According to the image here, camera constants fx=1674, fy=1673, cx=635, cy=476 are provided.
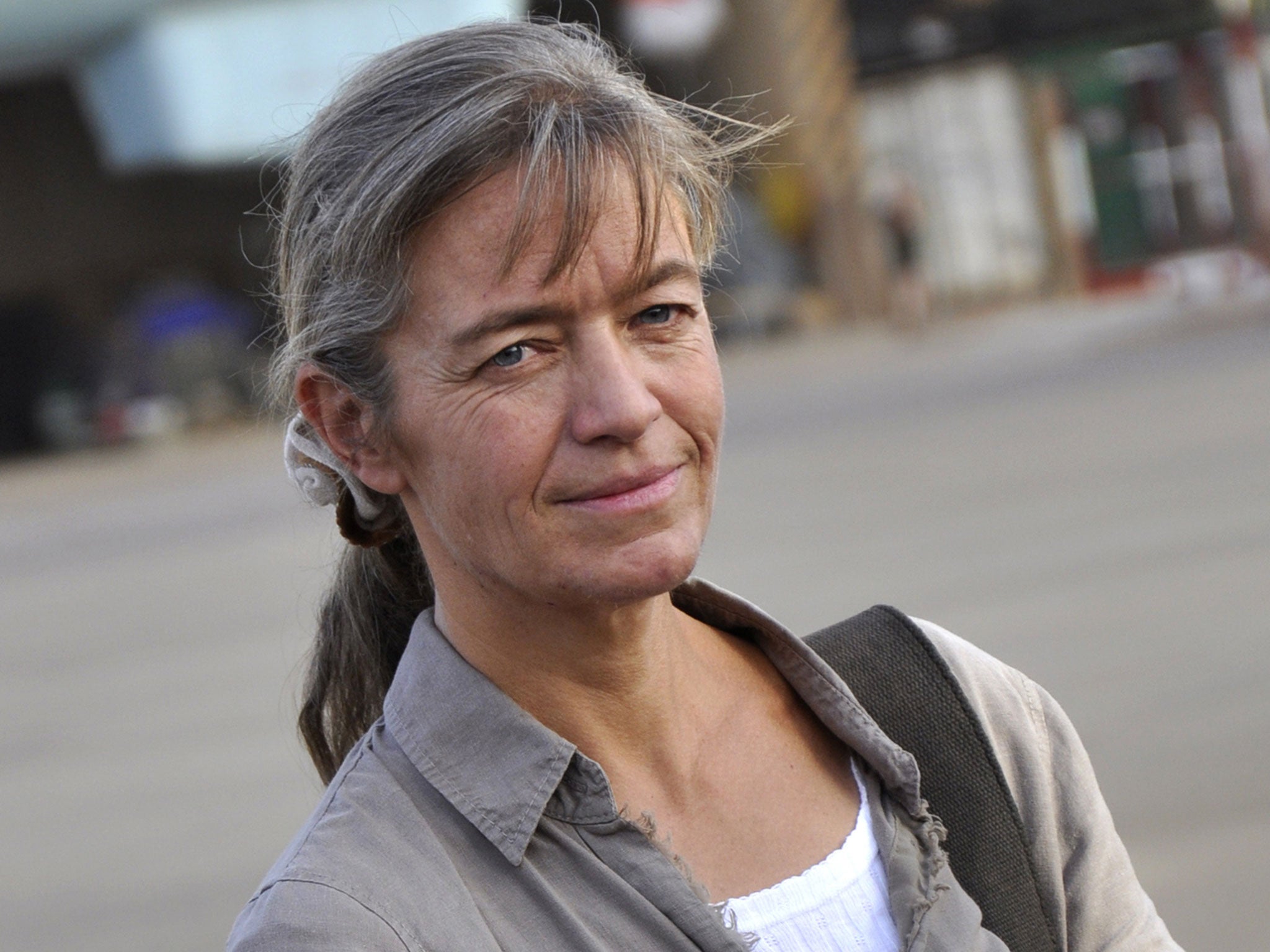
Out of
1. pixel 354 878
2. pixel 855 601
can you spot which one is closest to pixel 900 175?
pixel 855 601

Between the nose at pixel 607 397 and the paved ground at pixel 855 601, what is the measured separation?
2.54 ft

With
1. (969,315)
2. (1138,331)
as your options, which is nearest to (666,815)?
(1138,331)

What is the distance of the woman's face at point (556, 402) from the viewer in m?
1.66

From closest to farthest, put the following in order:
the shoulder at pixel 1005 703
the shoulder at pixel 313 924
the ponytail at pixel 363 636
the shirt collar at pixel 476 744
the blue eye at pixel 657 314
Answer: the shoulder at pixel 313 924, the shirt collar at pixel 476 744, the blue eye at pixel 657 314, the shoulder at pixel 1005 703, the ponytail at pixel 363 636

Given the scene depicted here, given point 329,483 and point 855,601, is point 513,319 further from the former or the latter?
point 855,601

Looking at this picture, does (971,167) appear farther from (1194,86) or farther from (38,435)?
(38,435)

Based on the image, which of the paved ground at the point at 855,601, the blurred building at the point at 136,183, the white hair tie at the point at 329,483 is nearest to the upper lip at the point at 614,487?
the white hair tie at the point at 329,483

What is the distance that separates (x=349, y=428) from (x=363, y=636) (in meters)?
0.32

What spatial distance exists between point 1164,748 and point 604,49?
3.98 meters

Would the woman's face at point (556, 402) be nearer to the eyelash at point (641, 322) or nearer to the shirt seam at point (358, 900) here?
the eyelash at point (641, 322)

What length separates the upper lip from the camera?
169 cm

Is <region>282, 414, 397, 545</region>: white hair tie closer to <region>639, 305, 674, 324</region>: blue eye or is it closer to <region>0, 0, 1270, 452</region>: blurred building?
<region>639, 305, 674, 324</region>: blue eye

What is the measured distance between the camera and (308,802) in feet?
18.9

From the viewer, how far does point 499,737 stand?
1704 millimetres
